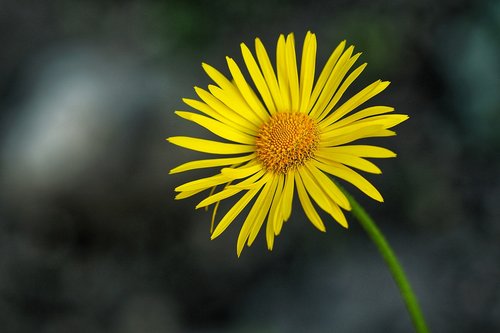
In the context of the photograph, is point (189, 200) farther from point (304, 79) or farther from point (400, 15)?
point (304, 79)

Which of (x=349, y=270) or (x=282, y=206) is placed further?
(x=349, y=270)

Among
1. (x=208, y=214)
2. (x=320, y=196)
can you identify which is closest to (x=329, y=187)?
(x=320, y=196)

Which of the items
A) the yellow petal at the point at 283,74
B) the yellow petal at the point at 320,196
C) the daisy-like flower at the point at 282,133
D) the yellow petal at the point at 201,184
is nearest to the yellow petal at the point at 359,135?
the daisy-like flower at the point at 282,133

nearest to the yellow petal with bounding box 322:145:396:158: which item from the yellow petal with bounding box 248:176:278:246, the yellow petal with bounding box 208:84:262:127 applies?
the yellow petal with bounding box 248:176:278:246

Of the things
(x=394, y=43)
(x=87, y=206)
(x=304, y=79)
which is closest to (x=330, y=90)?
(x=304, y=79)

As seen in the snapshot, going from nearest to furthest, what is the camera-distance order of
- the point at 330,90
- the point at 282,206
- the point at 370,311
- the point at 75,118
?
1. the point at 282,206
2. the point at 330,90
3. the point at 370,311
4. the point at 75,118

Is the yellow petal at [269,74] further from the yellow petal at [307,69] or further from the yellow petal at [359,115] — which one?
Result: the yellow petal at [359,115]

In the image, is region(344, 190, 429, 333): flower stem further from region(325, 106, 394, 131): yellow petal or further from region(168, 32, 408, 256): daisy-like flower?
region(325, 106, 394, 131): yellow petal
